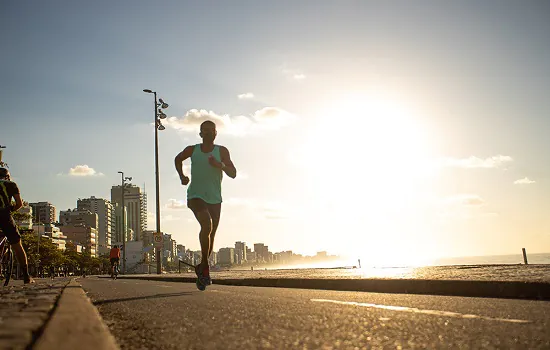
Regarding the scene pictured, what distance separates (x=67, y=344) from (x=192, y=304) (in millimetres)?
2661


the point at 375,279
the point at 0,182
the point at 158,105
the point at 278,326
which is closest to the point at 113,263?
the point at 158,105

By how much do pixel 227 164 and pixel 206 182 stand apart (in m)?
0.51

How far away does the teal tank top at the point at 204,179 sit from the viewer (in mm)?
7259

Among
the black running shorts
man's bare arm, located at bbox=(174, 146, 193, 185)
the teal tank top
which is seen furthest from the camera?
the black running shorts

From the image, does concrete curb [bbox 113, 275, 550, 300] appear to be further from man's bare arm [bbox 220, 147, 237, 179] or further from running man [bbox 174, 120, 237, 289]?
man's bare arm [bbox 220, 147, 237, 179]

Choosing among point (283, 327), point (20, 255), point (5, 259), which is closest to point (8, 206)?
point (20, 255)

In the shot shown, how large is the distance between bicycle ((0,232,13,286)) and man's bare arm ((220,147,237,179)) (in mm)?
5338

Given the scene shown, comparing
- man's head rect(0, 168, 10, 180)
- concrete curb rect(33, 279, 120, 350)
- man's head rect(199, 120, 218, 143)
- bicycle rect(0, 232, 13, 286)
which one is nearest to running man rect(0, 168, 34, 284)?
man's head rect(0, 168, 10, 180)

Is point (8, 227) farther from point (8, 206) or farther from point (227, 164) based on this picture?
point (227, 164)

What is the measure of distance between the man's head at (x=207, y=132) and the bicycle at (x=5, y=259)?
522 cm

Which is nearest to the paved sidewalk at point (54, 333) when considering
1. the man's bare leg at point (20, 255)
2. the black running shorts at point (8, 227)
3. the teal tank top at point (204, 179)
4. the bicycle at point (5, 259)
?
the teal tank top at point (204, 179)

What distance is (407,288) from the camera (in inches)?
261

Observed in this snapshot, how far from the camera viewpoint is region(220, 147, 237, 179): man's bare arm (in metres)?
7.54

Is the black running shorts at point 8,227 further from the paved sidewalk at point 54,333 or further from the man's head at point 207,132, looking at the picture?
the paved sidewalk at point 54,333
